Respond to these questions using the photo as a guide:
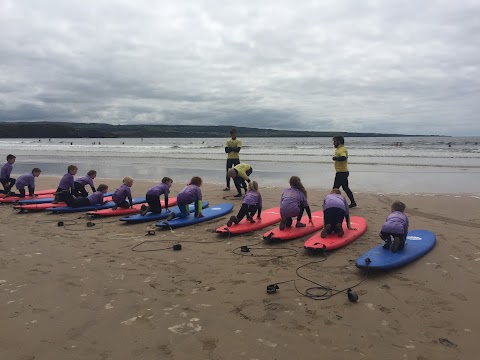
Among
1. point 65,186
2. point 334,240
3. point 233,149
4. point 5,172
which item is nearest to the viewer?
point 334,240

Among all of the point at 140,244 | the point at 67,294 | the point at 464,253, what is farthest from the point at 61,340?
the point at 464,253

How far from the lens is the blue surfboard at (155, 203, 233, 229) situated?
8.01 metres

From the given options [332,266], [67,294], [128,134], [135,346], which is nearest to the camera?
[135,346]

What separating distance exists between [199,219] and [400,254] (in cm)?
437

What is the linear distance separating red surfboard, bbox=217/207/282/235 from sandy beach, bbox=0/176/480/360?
0.23 meters

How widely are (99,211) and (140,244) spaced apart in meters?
3.22

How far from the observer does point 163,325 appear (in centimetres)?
384

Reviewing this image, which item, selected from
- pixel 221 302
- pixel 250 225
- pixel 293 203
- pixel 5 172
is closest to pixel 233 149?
pixel 250 225

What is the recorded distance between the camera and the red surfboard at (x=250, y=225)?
738cm

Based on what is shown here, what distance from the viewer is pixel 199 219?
853 cm

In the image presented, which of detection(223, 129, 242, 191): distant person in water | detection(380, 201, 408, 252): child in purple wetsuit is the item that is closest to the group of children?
detection(380, 201, 408, 252): child in purple wetsuit

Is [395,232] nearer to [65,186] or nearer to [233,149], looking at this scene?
[233,149]

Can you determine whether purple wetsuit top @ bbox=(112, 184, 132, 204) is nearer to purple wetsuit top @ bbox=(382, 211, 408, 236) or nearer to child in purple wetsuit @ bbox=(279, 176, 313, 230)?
child in purple wetsuit @ bbox=(279, 176, 313, 230)

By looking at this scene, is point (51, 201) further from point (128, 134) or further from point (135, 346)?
point (128, 134)
